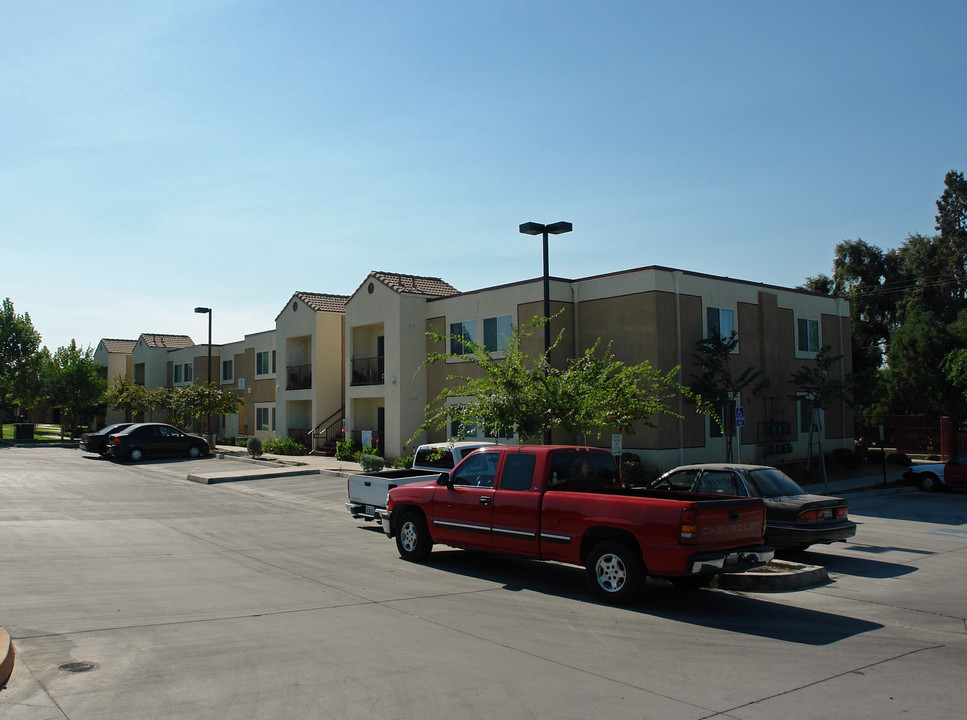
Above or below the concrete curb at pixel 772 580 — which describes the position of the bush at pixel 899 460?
above

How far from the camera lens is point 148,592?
Result: 951 centimetres

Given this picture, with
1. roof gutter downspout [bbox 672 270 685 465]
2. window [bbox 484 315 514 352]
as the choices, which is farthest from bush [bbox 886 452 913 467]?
window [bbox 484 315 514 352]

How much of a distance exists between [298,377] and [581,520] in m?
28.1

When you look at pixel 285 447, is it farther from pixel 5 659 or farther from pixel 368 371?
pixel 5 659

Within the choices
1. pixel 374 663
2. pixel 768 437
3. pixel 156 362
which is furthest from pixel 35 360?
pixel 374 663

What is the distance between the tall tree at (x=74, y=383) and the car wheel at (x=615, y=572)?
145 feet

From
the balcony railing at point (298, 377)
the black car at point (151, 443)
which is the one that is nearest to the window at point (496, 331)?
the balcony railing at point (298, 377)

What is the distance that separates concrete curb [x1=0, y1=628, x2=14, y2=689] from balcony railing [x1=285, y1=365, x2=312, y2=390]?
28802mm

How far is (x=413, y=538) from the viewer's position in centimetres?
1211

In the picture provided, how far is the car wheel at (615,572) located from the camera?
29.9ft

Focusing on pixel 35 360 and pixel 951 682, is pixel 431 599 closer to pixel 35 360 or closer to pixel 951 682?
pixel 951 682

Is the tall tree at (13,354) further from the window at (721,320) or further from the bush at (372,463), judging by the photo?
the window at (721,320)

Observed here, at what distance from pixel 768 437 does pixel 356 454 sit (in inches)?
598

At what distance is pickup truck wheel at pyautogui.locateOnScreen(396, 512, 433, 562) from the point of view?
1193 centimetres
